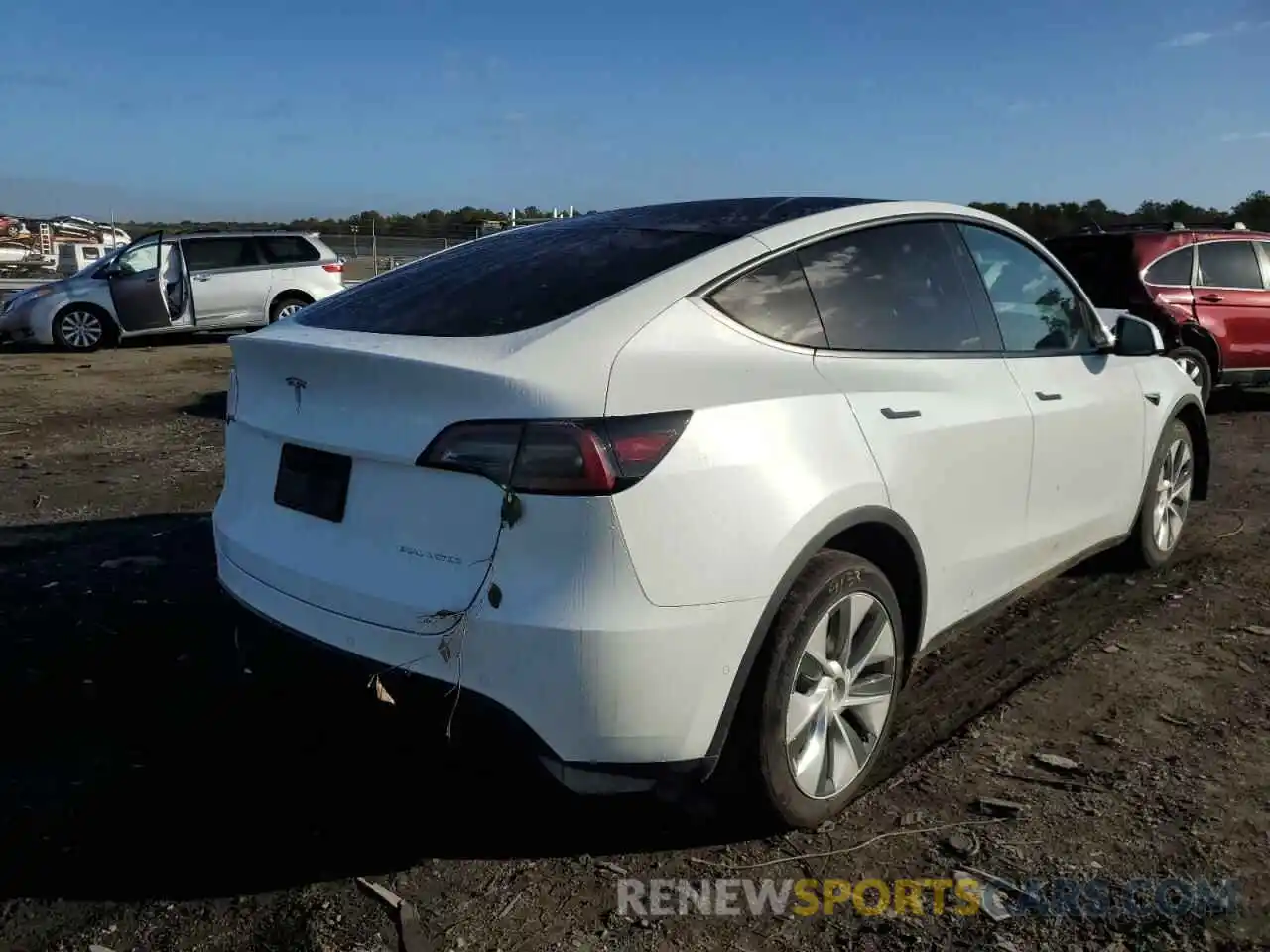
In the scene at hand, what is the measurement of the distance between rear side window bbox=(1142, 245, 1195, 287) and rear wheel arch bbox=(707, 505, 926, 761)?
7641 millimetres

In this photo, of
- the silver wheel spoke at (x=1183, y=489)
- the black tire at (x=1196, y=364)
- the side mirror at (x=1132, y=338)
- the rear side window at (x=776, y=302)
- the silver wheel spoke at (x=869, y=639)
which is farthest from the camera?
the black tire at (x=1196, y=364)

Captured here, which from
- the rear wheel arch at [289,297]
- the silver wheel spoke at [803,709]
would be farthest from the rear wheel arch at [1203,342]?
the rear wheel arch at [289,297]

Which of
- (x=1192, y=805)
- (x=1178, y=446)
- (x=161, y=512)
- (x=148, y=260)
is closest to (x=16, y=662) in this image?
(x=161, y=512)

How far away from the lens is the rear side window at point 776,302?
9.81 ft

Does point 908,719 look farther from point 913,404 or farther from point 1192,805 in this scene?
point 913,404

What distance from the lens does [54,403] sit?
10.8m

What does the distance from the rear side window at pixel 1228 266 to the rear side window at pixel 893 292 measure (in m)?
7.56

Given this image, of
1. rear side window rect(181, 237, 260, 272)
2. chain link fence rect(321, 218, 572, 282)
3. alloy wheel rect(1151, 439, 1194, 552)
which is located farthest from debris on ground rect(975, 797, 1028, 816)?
chain link fence rect(321, 218, 572, 282)

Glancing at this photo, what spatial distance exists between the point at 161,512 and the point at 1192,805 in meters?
5.39

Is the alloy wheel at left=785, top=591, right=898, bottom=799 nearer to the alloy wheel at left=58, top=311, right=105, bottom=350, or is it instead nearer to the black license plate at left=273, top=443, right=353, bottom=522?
the black license plate at left=273, top=443, right=353, bottom=522

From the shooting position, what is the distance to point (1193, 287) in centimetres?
1002

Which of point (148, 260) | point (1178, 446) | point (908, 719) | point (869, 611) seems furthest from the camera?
point (148, 260)

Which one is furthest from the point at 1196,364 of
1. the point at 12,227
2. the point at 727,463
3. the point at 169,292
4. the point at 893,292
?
the point at 12,227

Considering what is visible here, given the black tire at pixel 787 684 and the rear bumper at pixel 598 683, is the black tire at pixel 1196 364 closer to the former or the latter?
the black tire at pixel 787 684
